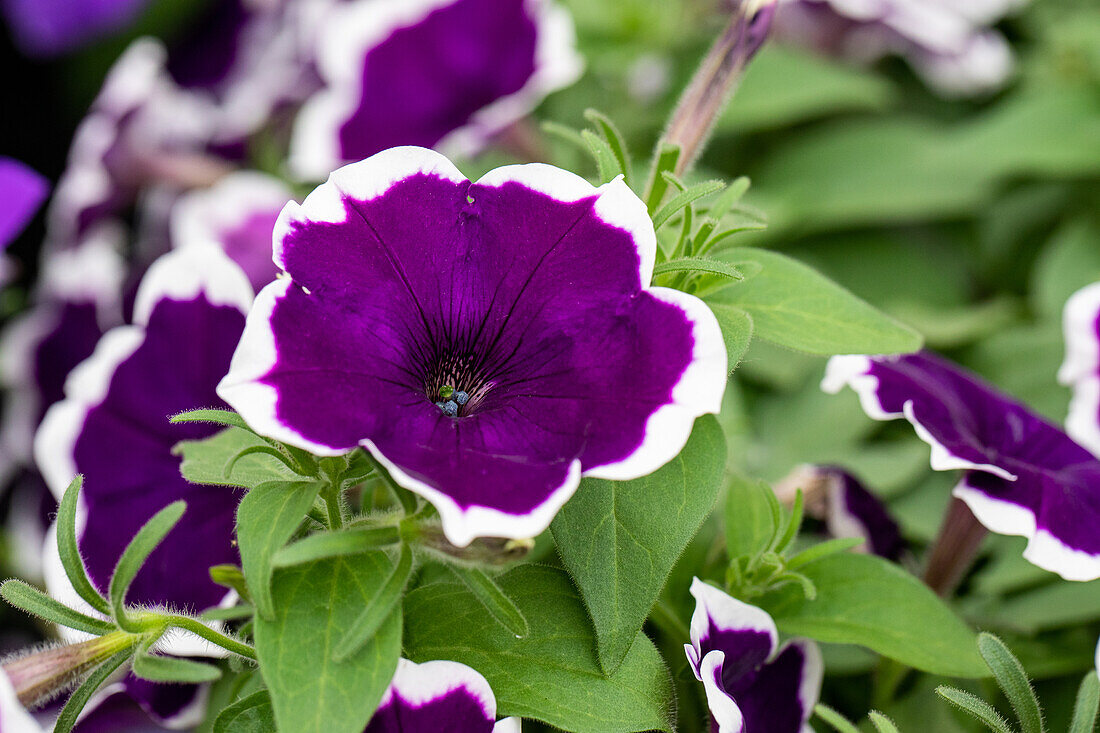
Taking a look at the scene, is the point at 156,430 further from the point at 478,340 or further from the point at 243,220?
the point at 243,220

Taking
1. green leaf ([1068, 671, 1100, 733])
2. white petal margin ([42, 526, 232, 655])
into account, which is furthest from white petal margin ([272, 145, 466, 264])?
green leaf ([1068, 671, 1100, 733])

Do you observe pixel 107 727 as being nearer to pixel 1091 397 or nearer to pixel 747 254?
pixel 747 254

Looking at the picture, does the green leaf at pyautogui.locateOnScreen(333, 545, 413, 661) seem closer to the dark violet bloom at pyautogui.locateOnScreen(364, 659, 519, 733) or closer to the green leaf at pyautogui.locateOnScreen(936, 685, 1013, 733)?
the dark violet bloom at pyautogui.locateOnScreen(364, 659, 519, 733)

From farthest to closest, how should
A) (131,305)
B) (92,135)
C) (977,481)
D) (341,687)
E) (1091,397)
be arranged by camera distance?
1. (92,135)
2. (131,305)
3. (1091,397)
4. (977,481)
5. (341,687)

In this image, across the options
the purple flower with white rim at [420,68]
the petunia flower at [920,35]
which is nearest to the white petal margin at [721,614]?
the purple flower with white rim at [420,68]

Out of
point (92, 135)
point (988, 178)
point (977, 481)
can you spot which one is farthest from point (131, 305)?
point (988, 178)

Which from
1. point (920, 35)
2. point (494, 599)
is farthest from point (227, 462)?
point (920, 35)

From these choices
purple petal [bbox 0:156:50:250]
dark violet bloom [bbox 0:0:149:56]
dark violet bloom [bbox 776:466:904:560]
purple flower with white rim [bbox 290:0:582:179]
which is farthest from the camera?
dark violet bloom [bbox 0:0:149:56]
